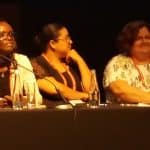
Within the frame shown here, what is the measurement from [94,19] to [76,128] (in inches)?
114

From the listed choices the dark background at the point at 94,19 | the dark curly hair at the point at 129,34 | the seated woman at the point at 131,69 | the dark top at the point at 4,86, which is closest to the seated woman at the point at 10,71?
the dark top at the point at 4,86

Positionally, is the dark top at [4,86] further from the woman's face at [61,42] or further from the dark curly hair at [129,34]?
the dark curly hair at [129,34]

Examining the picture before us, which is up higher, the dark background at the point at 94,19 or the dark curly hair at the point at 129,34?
the dark background at the point at 94,19

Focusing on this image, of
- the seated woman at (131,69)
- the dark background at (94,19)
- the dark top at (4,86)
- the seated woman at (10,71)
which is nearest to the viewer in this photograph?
the seated woman at (10,71)

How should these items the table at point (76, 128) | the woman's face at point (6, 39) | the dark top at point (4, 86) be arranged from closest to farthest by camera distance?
the table at point (76, 128), the dark top at point (4, 86), the woman's face at point (6, 39)

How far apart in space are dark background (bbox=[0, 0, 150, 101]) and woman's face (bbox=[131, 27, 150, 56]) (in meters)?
1.03

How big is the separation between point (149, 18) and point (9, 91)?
197 centimetres

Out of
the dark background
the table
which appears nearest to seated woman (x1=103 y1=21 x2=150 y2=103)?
the dark background

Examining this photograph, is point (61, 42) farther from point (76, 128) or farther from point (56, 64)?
point (76, 128)

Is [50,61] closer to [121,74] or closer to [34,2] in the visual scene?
[121,74]

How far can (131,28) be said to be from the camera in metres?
4.16

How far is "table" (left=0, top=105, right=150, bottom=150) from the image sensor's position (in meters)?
2.36

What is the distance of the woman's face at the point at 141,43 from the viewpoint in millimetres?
4156

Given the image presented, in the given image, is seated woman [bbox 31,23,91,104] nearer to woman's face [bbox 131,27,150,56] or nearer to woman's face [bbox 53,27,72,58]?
woman's face [bbox 53,27,72,58]
